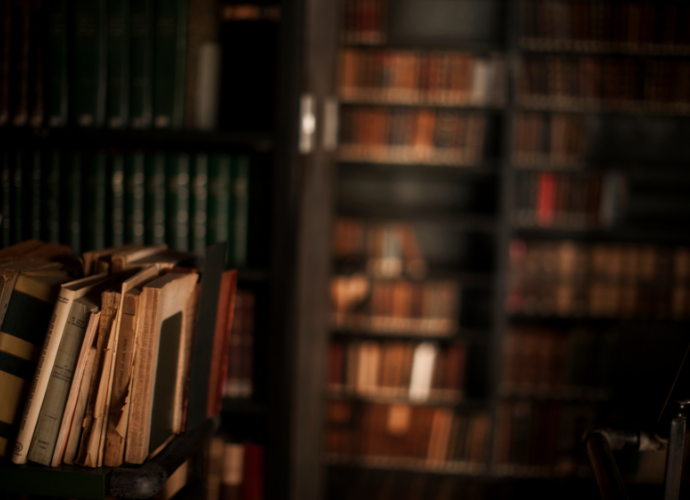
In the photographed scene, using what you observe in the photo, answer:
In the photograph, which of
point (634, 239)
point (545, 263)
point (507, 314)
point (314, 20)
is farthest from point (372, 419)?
point (314, 20)

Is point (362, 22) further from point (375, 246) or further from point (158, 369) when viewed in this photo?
point (158, 369)

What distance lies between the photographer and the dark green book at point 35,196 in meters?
1.16

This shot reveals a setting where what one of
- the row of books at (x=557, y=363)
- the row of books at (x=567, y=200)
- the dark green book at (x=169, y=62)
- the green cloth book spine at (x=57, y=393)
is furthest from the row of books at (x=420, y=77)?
the green cloth book spine at (x=57, y=393)

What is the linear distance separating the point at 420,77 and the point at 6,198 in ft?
5.40

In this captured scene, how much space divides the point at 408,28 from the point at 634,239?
1.46m

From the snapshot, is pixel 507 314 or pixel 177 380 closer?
pixel 177 380

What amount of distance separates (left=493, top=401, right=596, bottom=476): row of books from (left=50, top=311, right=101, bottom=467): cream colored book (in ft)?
6.44

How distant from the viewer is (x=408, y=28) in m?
2.49

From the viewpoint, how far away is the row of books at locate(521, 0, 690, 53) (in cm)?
214

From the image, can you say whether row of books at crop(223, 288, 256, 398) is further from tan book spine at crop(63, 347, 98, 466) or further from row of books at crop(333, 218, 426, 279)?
row of books at crop(333, 218, 426, 279)

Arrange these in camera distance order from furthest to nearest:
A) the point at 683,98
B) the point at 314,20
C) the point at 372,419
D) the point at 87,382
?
the point at 372,419, the point at 683,98, the point at 314,20, the point at 87,382

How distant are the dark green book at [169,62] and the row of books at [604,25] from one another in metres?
1.58

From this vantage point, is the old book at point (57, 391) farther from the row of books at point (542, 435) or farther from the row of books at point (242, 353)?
the row of books at point (542, 435)

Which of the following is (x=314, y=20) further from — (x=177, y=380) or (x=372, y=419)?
(x=372, y=419)
